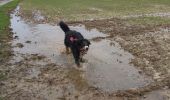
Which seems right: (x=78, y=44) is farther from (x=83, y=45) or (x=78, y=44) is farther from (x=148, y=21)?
(x=148, y=21)

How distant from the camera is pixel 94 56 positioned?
15391 millimetres

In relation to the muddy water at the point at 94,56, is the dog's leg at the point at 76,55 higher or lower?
higher

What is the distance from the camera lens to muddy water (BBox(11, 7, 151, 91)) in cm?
1218

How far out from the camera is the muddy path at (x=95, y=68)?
11344mm

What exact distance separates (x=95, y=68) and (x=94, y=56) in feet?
5.65

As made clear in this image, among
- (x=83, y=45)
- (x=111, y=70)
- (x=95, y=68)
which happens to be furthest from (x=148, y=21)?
(x=83, y=45)

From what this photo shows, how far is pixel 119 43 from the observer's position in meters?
17.6

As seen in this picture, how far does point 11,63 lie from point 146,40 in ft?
22.0

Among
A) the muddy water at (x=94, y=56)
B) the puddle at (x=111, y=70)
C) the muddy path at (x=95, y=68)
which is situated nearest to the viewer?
the muddy path at (x=95, y=68)

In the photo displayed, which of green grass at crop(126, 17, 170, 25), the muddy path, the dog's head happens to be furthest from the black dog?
green grass at crop(126, 17, 170, 25)

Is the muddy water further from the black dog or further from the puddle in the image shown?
the black dog

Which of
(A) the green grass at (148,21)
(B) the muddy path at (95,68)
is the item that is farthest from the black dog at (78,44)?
(A) the green grass at (148,21)

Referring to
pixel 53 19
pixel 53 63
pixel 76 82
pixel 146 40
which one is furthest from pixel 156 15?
pixel 76 82

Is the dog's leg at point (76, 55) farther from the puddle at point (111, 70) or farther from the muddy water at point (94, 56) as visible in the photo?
the puddle at point (111, 70)
